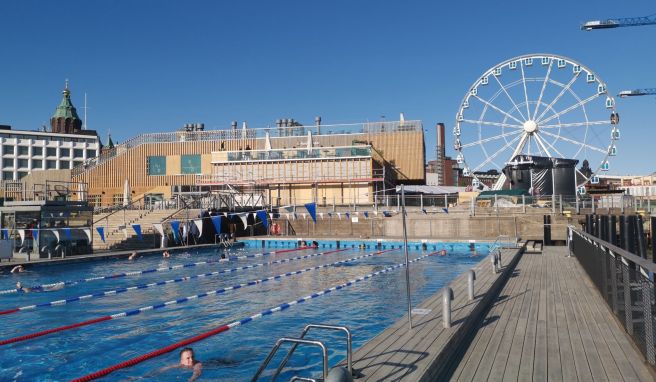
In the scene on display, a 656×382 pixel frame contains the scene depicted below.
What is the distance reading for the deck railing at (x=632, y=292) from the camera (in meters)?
6.04

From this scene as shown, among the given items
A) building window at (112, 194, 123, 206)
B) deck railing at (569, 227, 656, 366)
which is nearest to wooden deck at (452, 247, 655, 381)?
deck railing at (569, 227, 656, 366)

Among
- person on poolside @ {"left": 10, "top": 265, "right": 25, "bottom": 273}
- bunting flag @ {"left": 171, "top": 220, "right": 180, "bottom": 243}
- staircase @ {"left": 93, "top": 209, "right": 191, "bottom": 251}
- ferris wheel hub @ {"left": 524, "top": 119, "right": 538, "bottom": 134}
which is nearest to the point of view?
person on poolside @ {"left": 10, "top": 265, "right": 25, "bottom": 273}

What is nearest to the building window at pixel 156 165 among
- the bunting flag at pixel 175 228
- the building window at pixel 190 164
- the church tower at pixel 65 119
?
the building window at pixel 190 164

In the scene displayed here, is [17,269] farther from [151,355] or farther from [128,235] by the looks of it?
[151,355]

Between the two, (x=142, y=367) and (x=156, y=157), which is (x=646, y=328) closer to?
(x=142, y=367)

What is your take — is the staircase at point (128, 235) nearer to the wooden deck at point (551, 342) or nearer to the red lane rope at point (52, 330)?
the red lane rope at point (52, 330)

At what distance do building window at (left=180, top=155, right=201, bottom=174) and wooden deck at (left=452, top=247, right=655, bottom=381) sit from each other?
51.6 metres

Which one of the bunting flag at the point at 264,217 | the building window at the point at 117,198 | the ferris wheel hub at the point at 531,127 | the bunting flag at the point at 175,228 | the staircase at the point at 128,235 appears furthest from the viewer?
the building window at the point at 117,198

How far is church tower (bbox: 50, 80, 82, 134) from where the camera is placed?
366ft

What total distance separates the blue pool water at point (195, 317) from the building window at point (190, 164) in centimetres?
3641

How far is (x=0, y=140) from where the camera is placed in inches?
3812

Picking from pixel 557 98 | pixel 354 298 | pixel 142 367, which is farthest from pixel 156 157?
pixel 142 367

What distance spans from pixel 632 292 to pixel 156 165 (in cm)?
6006

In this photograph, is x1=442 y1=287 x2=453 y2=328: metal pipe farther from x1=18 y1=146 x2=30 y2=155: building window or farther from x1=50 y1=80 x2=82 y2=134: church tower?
x1=50 y1=80 x2=82 y2=134: church tower
